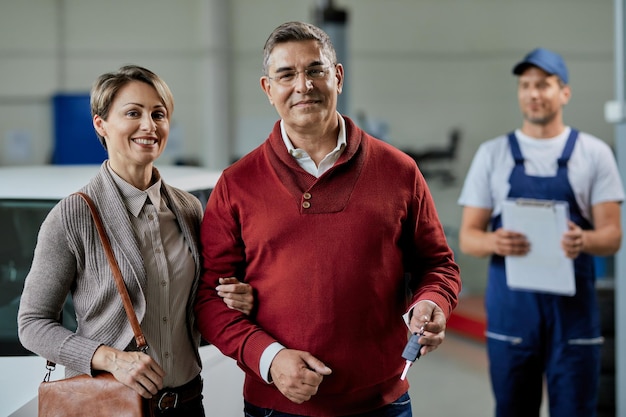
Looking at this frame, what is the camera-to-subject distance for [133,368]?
184 cm

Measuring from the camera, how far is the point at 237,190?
2129mm

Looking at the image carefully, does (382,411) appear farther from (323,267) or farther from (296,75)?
(296,75)

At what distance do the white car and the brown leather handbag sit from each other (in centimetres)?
52

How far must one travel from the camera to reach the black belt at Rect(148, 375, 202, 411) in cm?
200

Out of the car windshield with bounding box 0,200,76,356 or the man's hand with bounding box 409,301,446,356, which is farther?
the car windshield with bounding box 0,200,76,356

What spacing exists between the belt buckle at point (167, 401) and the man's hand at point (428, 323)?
60cm

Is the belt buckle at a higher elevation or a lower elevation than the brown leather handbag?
lower

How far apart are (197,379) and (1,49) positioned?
942 cm

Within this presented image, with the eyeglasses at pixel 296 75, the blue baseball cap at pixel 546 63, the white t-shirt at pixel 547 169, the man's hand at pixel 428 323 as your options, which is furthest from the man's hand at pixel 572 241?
the eyeglasses at pixel 296 75

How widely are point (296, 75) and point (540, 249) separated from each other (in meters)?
1.78

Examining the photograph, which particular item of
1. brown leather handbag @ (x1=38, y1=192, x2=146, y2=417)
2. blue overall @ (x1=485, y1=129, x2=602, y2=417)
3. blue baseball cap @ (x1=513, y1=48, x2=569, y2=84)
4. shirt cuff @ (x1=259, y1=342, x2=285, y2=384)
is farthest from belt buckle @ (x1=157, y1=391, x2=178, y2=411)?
blue baseball cap @ (x1=513, y1=48, x2=569, y2=84)

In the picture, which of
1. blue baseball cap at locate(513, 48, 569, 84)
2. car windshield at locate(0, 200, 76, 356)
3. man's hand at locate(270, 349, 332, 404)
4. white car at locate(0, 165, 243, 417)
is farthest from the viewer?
blue baseball cap at locate(513, 48, 569, 84)

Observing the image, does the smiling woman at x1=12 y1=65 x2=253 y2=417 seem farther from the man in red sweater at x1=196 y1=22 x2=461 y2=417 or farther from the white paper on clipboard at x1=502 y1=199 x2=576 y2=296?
the white paper on clipboard at x1=502 y1=199 x2=576 y2=296

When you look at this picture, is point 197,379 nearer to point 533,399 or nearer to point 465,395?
point 533,399
